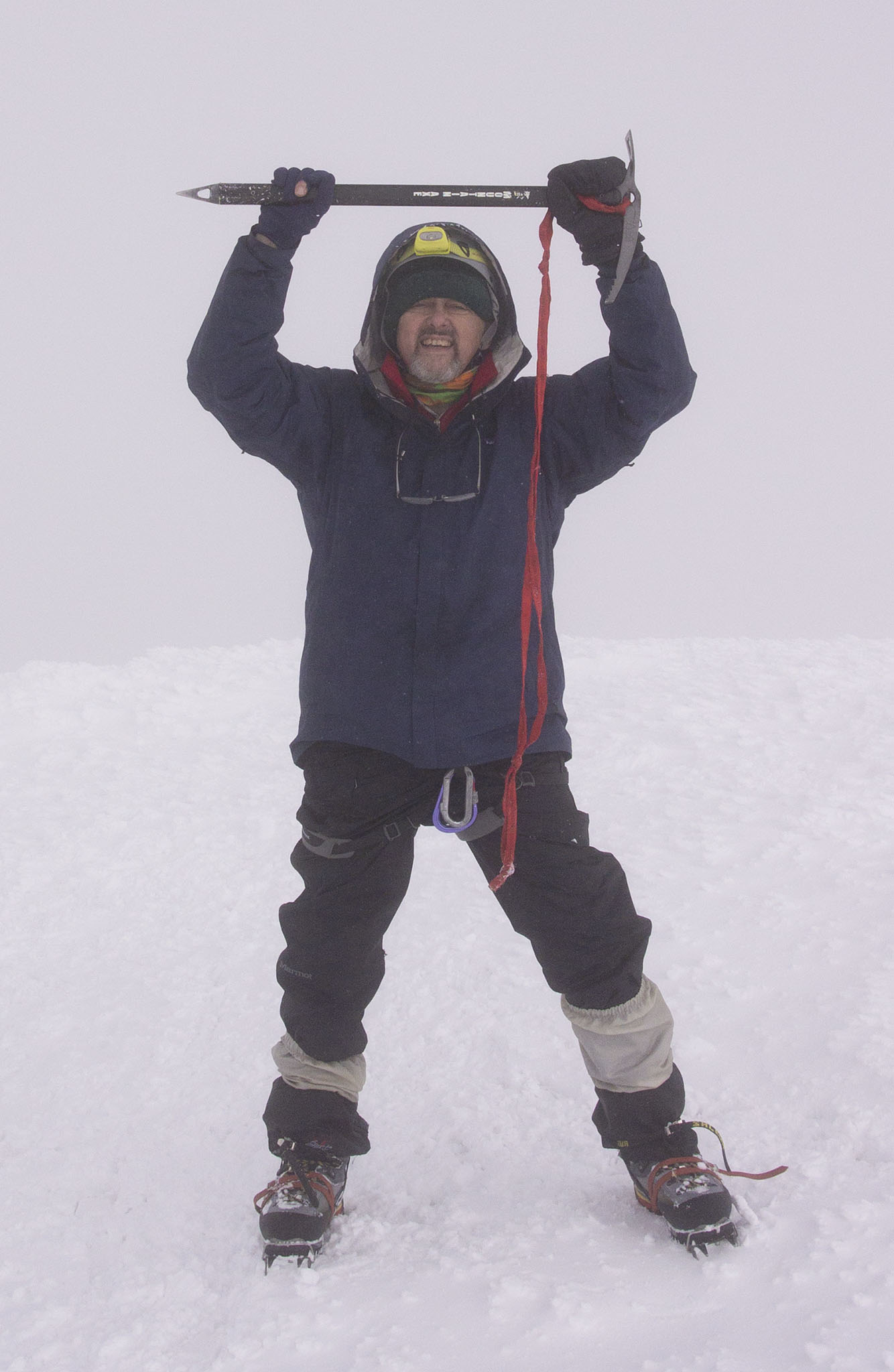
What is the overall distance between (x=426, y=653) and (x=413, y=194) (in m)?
0.95

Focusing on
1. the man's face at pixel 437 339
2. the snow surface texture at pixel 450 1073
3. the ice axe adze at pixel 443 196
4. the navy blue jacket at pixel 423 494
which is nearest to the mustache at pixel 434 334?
the man's face at pixel 437 339

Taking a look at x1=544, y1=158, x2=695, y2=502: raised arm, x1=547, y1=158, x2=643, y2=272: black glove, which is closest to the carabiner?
x1=544, y1=158, x2=695, y2=502: raised arm

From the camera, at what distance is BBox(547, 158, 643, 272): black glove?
2.01 m

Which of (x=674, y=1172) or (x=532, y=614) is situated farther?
(x=532, y=614)

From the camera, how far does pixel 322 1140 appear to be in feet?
7.23

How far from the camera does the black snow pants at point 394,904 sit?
213cm

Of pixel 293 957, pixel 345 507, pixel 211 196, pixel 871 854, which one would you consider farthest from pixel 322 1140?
pixel 871 854

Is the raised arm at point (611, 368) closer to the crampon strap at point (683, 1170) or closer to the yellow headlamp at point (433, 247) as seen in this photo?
the yellow headlamp at point (433, 247)

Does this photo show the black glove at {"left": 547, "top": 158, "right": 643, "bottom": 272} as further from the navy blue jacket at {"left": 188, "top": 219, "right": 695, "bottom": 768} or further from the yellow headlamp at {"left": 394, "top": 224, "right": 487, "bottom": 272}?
the yellow headlamp at {"left": 394, "top": 224, "right": 487, "bottom": 272}

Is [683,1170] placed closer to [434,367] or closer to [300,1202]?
[300,1202]

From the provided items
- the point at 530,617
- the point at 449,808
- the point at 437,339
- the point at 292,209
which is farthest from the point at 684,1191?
the point at 292,209

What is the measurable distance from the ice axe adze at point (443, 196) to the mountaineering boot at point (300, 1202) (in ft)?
6.23

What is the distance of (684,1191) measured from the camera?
6.59 feet

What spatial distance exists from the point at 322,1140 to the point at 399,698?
971 mm
